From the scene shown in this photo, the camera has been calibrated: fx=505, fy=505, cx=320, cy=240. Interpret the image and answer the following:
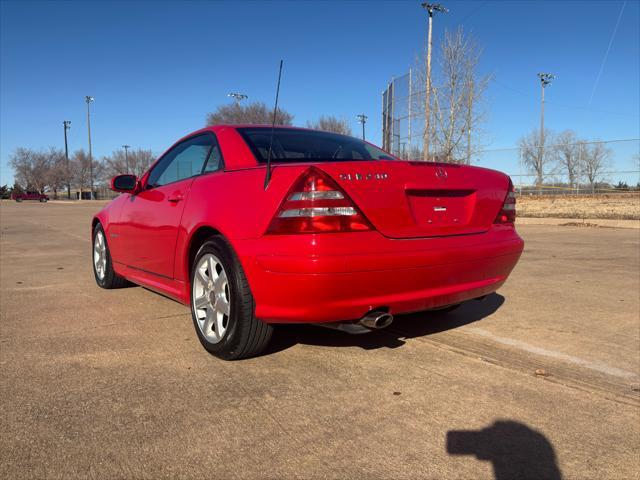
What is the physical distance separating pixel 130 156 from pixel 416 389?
110 meters

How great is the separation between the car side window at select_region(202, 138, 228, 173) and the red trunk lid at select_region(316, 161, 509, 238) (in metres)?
1.05

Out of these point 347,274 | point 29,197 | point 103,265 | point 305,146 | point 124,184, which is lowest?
point 103,265

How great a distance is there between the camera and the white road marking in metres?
2.94

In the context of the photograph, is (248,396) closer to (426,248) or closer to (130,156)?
(426,248)

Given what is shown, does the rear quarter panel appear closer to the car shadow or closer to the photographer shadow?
the car shadow

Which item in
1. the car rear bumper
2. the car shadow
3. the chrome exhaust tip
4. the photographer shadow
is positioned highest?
the car rear bumper

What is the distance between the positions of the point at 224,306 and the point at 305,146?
50.8 inches

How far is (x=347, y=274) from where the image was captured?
2.51 meters

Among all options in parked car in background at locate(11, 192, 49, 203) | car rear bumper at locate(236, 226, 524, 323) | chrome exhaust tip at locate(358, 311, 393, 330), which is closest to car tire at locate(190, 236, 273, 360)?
car rear bumper at locate(236, 226, 524, 323)

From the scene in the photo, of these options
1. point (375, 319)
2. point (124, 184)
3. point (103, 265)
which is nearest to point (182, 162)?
point (124, 184)

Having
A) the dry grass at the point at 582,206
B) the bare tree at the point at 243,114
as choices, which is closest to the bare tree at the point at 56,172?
the bare tree at the point at 243,114

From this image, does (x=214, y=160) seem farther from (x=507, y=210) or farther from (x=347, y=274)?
(x=507, y=210)

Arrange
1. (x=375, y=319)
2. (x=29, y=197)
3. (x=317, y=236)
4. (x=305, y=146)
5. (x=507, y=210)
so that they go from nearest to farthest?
(x=317, y=236), (x=375, y=319), (x=507, y=210), (x=305, y=146), (x=29, y=197)

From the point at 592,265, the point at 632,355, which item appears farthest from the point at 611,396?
the point at 592,265
